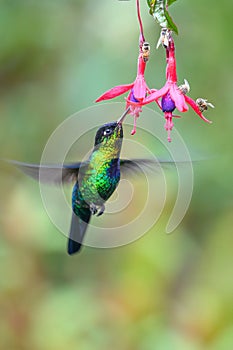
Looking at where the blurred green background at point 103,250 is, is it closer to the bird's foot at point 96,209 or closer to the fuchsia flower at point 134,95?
the bird's foot at point 96,209

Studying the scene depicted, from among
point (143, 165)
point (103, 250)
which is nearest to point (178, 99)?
point (143, 165)

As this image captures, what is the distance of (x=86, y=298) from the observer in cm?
246

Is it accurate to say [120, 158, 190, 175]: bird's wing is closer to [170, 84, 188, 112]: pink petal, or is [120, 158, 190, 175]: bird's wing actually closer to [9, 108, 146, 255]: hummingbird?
[9, 108, 146, 255]: hummingbird

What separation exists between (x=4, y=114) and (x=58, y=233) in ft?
1.79

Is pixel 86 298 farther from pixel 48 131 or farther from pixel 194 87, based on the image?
pixel 194 87

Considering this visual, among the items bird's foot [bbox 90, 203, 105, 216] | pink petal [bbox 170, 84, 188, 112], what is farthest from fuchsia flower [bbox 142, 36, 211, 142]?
bird's foot [bbox 90, 203, 105, 216]

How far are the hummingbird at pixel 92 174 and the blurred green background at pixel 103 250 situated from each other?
1042 millimetres

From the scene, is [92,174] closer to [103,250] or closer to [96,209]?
[96,209]

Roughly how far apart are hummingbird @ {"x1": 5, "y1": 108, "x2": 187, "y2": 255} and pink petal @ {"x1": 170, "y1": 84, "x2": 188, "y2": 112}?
9 cm

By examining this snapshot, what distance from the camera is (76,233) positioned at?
121cm

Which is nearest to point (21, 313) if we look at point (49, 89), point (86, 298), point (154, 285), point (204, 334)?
point (86, 298)

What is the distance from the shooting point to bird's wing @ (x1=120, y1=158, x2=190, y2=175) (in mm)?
1064

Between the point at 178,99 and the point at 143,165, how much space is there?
0.74 ft

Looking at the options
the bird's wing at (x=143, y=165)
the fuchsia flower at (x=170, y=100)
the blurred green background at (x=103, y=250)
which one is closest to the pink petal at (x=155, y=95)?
the fuchsia flower at (x=170, y=100)
